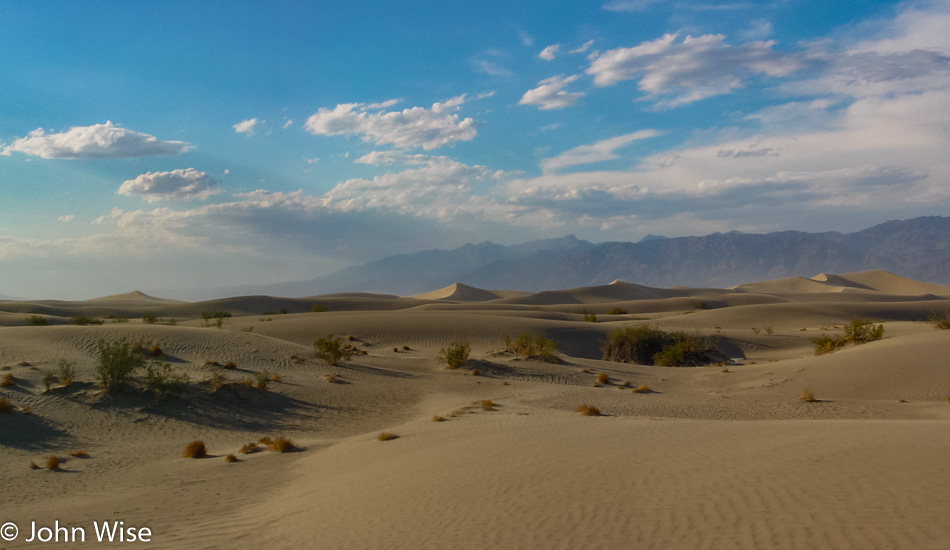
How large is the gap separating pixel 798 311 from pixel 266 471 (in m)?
56.8

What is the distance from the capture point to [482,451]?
11406 mm

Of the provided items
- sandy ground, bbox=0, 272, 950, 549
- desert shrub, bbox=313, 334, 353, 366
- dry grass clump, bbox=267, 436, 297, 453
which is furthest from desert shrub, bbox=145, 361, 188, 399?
desert shrub, bbox=313, 334, 353, 366

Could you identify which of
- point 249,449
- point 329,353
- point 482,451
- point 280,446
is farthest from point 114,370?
point 482,451

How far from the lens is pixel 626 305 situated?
80062 mm

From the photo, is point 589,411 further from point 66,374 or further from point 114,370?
point 66,374

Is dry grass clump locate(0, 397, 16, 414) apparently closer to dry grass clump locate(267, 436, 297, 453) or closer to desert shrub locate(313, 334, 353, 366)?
dry grass clump locate(267, 436, 297, 453)

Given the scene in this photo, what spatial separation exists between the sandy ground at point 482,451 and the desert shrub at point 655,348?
4.30 metres

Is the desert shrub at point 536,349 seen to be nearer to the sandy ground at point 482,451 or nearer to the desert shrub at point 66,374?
the sandy ground at point 482,451

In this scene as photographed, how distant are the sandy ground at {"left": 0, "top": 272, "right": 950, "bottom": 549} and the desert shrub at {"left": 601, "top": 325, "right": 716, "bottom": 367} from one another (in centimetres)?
430

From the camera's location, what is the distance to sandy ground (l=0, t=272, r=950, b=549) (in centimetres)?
697

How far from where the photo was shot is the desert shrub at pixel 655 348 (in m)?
33.3

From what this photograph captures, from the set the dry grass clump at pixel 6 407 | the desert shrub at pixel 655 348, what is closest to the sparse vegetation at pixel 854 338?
the desert shrub at pixel 655 348

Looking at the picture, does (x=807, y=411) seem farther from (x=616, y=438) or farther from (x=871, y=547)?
(x=871, y=547)

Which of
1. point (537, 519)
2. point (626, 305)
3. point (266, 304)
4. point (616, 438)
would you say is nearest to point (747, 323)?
point (626, 305)
